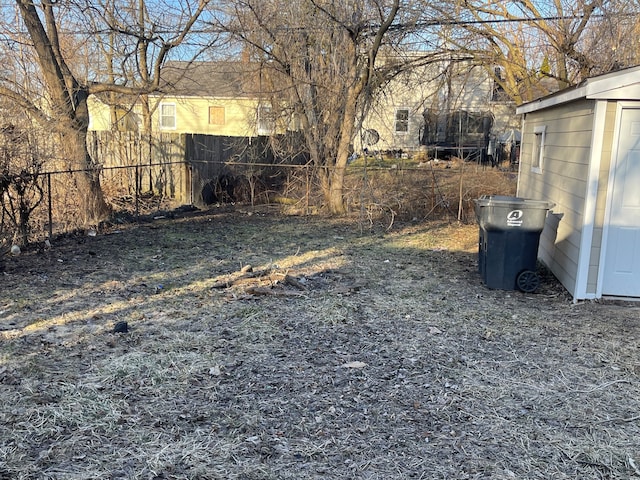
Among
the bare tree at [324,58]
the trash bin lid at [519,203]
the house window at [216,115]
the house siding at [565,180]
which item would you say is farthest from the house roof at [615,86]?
the house window at [216,115]

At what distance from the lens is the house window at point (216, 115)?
908 inches

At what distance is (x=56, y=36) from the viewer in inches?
362

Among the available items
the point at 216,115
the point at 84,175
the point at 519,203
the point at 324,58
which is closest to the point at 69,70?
the point at 84,175

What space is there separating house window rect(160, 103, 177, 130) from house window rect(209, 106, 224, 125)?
171 cm

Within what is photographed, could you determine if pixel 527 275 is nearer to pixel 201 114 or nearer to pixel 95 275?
pixel 95 275

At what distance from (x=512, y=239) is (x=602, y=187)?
1.16 m

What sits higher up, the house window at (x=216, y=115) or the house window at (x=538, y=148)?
the house window at (x=216, y=115)

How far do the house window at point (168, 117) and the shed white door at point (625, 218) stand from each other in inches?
818

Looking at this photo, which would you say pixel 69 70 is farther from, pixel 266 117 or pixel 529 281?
pixel 529 281

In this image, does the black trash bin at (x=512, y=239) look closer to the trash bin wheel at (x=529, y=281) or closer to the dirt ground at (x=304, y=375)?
the trash bin wheel at (x=529, y=281)

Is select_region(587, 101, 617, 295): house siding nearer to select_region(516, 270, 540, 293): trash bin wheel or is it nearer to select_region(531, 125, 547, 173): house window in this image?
select_region(516, 270, 540, 293): trash bin wheel

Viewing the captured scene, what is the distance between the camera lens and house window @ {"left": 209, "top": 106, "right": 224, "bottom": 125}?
23.1 metres

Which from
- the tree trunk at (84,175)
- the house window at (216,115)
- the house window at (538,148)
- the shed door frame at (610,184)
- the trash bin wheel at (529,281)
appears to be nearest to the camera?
the shed door frame at (610,184)

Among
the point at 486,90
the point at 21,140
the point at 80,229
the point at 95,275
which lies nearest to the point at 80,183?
the point at 80,229
